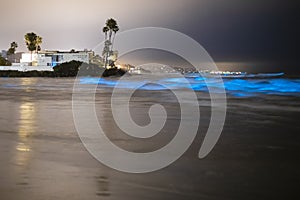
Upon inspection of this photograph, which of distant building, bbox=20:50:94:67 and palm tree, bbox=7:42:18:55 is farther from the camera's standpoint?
palm tree, bbox=7:42:18:55

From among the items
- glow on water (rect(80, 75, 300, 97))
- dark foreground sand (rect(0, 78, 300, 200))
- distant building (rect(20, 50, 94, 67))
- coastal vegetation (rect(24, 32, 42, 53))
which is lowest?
dark foreground sand (rect(0, 78, 300, 200))

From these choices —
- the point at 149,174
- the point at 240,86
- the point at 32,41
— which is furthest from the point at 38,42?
the point at 149,174

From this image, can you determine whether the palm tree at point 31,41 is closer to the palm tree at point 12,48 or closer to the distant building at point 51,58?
the distant building at point 51,58

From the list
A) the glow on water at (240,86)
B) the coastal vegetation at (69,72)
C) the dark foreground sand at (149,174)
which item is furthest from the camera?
the coastal vegetation at (69,72)

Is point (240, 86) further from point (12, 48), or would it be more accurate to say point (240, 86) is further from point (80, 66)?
point (12, 48)

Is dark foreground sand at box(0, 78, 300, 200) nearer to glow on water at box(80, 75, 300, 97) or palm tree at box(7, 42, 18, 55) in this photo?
glow on water at box(80, 75, 300, 97)

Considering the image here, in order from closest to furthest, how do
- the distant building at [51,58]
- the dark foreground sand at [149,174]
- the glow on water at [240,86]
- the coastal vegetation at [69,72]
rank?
the dark foreground sand at [149,174]
the glow on water at [240,86]
the coastal vegetation at [69,72]
the distant building at [51,58]

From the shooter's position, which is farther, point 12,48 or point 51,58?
point 12,48

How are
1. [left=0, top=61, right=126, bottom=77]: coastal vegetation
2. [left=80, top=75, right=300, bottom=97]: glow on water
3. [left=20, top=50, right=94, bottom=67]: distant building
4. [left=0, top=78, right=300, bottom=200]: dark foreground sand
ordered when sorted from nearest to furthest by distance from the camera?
[left=0, top=78, right=300, bottom=200]: dark foreground sand
[left=80, top=75, right=300, bottom=97]: glow on water
[left=0, top=61, right=126, bottom=77]: coastal vegetation
[left=20, top=50, right=94, bottom=67]: distant building

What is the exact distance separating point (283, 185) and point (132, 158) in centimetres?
250

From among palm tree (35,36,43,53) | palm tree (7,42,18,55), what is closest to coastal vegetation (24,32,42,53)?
palm tree (35,36,43,53)

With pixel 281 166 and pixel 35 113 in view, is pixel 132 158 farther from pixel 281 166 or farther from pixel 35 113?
pixel 35 113

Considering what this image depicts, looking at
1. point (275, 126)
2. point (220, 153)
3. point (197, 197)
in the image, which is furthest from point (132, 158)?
point (275, 126)

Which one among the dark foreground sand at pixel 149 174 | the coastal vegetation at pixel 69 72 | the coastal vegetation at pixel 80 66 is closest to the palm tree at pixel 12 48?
the coastal vegetation at pixel 80 66
